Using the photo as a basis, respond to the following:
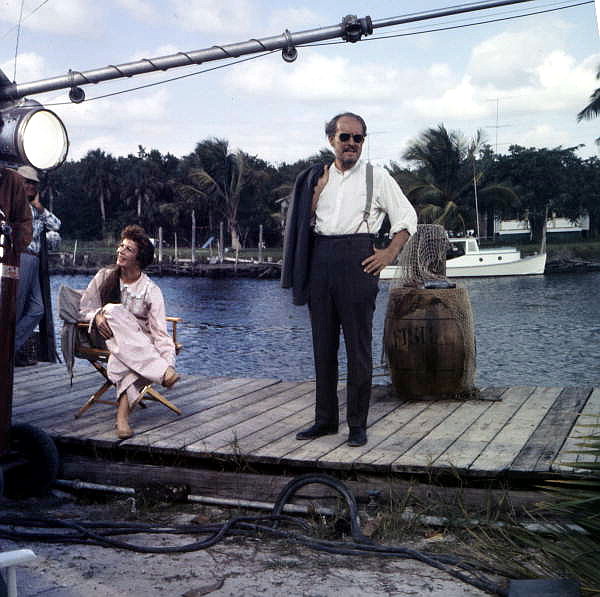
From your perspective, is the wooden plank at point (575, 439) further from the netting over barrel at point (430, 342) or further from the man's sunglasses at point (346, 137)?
the man's sunglasses at point (346, 137)

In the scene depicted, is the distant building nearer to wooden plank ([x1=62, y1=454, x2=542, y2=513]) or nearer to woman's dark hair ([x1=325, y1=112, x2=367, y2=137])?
woman's dark hair ([x1=325, y1=112, x2=367, y2=137])

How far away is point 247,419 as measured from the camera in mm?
6238

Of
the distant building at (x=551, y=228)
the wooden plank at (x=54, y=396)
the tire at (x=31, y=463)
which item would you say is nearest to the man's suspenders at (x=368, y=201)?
the tire at (x=31, y=463)

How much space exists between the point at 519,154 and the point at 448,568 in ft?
240

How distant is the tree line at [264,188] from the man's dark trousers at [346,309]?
47.4m

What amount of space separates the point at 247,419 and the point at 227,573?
7.07 feet

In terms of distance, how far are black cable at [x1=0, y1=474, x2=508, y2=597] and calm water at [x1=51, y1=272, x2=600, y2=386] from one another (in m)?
7.25

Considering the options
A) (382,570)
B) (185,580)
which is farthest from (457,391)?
(185,580)

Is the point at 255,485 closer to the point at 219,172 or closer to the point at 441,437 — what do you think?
the point at 441,437

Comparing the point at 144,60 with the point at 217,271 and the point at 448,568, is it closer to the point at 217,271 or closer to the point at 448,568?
the point at 448,568

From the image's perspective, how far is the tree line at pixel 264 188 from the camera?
202ft

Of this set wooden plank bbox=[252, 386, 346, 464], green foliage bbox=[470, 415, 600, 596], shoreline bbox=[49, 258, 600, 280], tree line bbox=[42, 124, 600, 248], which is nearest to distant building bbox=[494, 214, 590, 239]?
tree line bbox=[42, 124, 600, 248]

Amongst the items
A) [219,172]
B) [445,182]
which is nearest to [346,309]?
[445,182]

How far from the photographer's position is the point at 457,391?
671 cm
